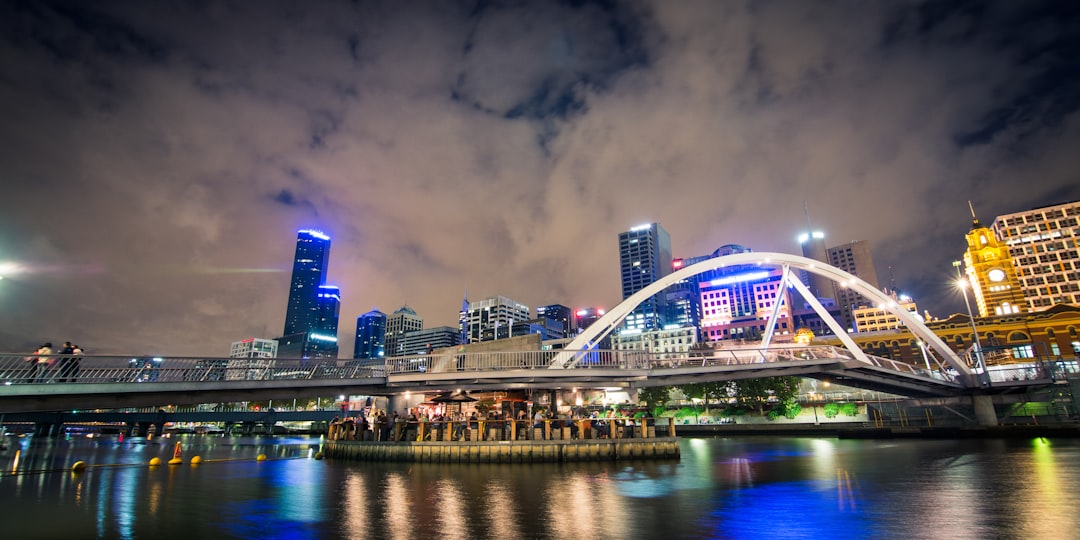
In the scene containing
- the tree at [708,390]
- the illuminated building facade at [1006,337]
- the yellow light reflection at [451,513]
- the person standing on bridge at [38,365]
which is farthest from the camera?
the illuminated building facade at [1006,337]

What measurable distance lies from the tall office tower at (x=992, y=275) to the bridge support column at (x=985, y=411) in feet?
290

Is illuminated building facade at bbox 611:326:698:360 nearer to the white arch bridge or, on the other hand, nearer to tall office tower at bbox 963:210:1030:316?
tall office tower at bbox 963:210:1030:316

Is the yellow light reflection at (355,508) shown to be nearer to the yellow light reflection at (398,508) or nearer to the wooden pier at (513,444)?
the yellow light reflection at (398,508)

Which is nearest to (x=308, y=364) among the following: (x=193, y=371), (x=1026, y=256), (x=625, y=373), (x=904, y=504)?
(x=193, y=371)

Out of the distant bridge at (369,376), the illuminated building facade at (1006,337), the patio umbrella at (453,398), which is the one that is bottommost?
the patio umbrella at (453,398)

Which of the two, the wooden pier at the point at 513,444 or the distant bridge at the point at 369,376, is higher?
the distant bridge at the point at 369,376

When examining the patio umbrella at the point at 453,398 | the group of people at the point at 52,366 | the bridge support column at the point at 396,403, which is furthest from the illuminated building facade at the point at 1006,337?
the group of people at the point at 52,366

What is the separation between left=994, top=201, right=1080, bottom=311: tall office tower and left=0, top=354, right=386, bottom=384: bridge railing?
560 feet

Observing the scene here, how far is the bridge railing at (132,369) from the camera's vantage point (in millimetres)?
21297

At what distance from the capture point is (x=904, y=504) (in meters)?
15.6

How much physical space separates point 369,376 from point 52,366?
14.9m

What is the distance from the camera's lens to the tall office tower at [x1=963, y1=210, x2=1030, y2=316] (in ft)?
387

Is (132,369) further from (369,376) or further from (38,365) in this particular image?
(369,376)

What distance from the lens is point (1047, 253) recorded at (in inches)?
5256
